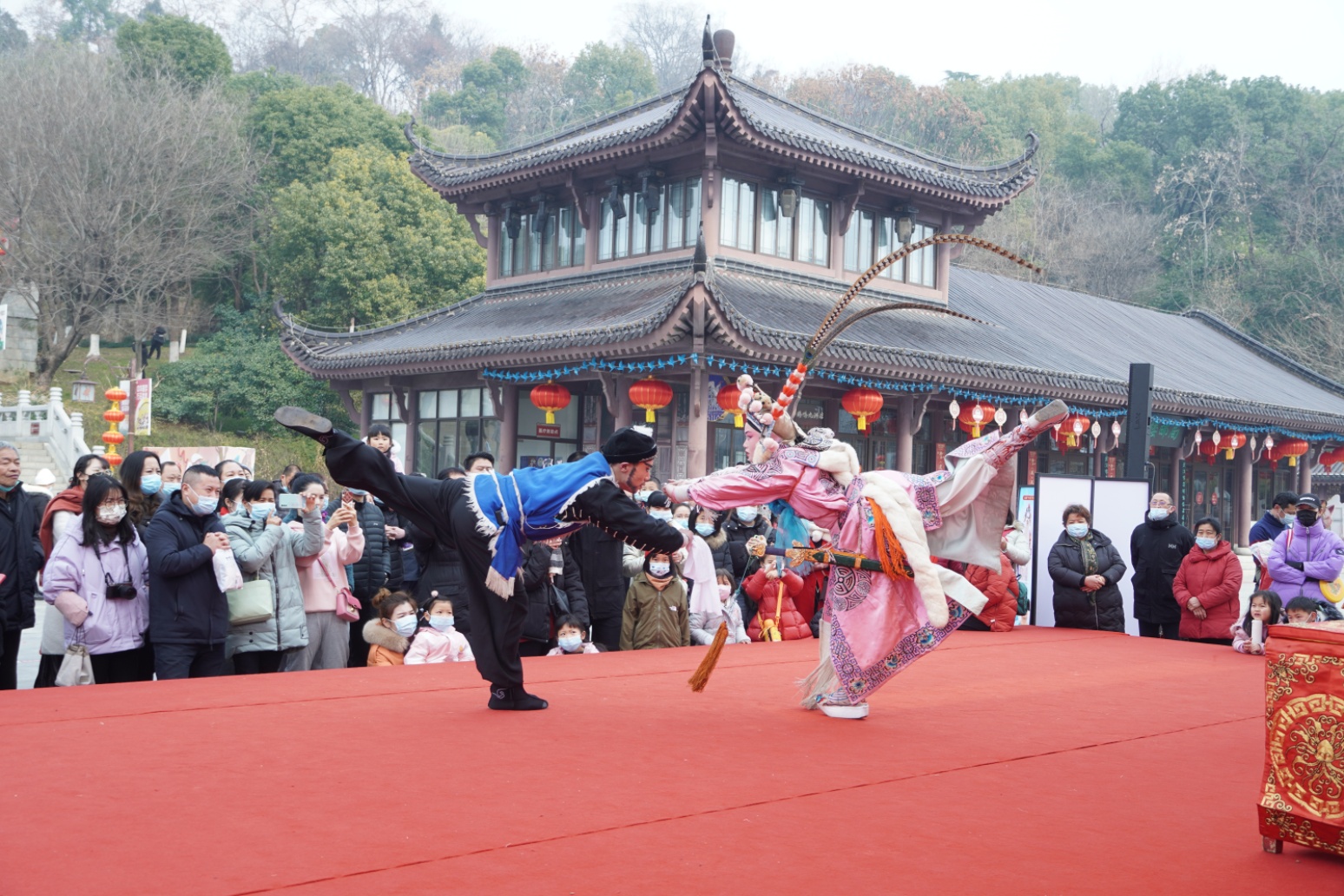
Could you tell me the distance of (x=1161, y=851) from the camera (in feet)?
11.2

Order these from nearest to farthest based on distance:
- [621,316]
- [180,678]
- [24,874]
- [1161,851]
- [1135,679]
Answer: [24,874] < [1161,851] < [180,678] < [1135,679] < [621,316]

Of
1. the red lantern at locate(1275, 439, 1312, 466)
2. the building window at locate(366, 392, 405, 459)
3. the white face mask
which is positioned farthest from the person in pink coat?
the red lantern at locate(1275, 439, 1312, 466)

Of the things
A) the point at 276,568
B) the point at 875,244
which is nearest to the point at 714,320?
the point at 875,244

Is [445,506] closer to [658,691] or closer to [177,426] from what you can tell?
[658,691]

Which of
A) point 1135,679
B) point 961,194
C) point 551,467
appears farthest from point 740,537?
point 961,194

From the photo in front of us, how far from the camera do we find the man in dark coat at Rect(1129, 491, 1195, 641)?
8.73 meters

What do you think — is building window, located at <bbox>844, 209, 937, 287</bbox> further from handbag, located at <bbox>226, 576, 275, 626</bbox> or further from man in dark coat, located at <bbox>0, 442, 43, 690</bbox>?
man in dark coat, located at <bbox>0, 442, 43, 690</bbox>

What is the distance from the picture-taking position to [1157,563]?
29.0 ft

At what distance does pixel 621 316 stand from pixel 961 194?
5.48 m

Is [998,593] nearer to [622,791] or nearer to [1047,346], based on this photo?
[622,791]

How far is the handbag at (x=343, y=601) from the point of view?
6.33 meters

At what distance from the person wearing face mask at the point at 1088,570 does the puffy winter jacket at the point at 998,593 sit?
0.32 metres

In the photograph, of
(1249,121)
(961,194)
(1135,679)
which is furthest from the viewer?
(1249,121)

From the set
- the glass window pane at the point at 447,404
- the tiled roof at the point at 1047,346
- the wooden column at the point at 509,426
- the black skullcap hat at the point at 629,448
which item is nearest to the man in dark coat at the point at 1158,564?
the tiled roof at the point at 1047,346
